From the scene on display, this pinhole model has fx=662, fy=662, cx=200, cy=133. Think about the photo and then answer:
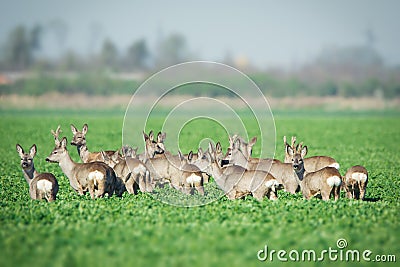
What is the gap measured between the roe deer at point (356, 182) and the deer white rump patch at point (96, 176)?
571 cm

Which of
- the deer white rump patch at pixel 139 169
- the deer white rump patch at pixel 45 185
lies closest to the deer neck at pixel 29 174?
the deer white rump patch at pixel 45 185

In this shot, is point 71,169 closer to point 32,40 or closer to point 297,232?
point 297,232

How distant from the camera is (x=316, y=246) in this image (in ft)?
34.6

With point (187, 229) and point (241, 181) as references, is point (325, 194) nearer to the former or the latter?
point (241, 181)

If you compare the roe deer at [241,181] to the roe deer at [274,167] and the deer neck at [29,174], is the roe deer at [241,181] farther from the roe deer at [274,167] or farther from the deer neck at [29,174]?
the deer neck at [29,174]

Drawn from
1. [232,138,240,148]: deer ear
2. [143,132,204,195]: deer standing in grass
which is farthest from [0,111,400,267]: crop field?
[232,138,240,148]: deer ear

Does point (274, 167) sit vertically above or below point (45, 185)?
above

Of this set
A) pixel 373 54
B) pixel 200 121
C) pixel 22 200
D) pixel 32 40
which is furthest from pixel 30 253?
pixel 373 54

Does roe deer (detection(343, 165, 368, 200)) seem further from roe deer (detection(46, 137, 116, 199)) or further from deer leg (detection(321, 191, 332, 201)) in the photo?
roe deer (detection(46, 137, 116, 199))

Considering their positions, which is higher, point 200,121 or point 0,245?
point 200,121

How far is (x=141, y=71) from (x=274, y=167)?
344 feet

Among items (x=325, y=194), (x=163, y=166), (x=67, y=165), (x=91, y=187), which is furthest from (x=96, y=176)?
(x=325, y=194)

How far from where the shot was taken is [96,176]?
49.9 ft

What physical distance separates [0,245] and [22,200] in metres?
4.84
